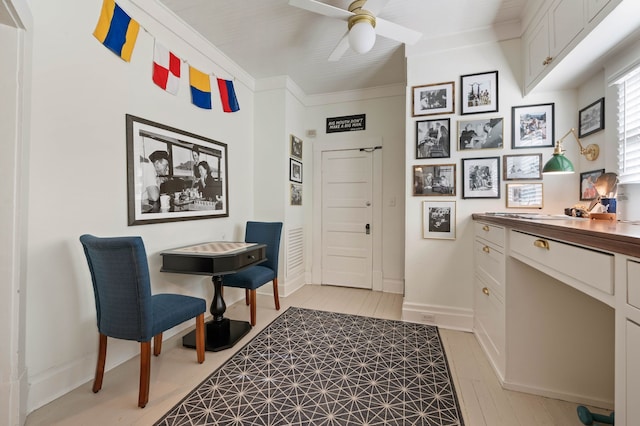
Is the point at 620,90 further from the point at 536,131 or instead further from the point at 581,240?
the point at 581,240

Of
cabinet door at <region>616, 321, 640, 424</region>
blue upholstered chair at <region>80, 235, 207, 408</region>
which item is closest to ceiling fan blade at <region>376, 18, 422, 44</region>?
cabinet door at <region>616, 321, 640, 424</region>

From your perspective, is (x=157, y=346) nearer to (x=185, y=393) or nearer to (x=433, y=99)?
(x=185, y=393)

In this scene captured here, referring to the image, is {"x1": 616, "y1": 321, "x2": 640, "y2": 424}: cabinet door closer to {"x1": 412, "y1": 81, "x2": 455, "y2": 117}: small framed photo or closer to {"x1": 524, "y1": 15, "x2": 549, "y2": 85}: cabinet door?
{"x1": 524, "y1": 15, "x2": 549, "y2": 85}: cabinet door

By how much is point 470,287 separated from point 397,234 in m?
1.26

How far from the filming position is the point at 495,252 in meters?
1.94

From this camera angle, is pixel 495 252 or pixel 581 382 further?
pixel 495 252

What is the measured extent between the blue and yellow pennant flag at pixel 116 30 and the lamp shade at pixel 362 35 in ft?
5.43

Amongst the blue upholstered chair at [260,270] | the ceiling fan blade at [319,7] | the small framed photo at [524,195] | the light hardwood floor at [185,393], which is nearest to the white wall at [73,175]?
the light hardwood floor at [185,393]

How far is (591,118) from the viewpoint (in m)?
2.06

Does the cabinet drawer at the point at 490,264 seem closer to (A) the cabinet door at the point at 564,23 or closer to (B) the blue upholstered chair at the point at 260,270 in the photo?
(A) the cabinet door at the point at 564,23

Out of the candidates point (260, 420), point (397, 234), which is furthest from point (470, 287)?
point (260, 420)

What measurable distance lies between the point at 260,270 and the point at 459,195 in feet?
6.88

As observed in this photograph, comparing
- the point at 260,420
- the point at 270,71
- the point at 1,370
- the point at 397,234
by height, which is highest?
the point at 270,71

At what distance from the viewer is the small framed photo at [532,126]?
233cm
